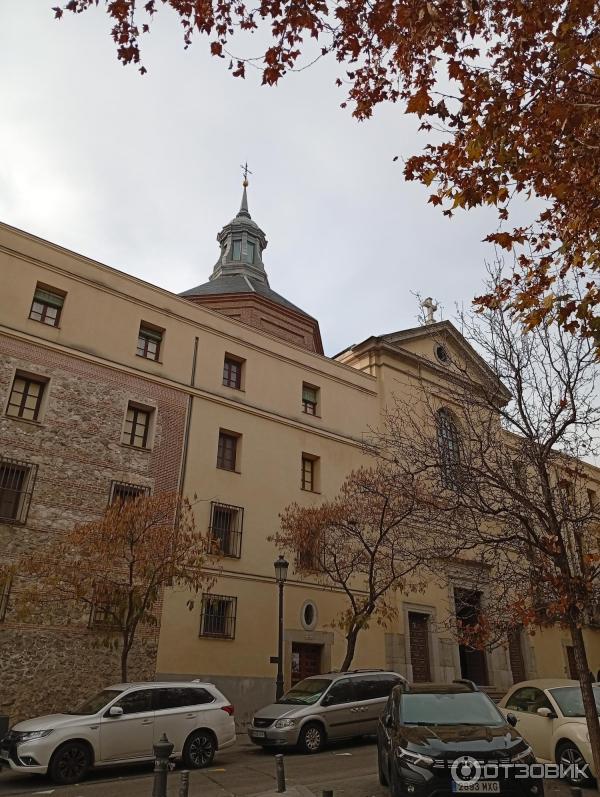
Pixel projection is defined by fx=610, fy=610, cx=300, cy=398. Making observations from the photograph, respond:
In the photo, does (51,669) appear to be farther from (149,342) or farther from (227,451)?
(149,342)

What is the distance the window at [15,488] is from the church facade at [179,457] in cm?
3

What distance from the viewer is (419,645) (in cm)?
2178

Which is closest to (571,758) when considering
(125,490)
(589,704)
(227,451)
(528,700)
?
(589,704)

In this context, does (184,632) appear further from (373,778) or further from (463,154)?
(463,154)

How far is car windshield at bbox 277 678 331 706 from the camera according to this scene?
508 inches

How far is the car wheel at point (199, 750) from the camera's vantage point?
35.2ft

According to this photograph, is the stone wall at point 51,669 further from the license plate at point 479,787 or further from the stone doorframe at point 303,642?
the license plate at point 479,787

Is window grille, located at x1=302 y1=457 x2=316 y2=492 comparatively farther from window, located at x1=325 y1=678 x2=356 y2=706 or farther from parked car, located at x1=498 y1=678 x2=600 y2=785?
parked car, located at x1=498 y1=678 x2=600 y2=785

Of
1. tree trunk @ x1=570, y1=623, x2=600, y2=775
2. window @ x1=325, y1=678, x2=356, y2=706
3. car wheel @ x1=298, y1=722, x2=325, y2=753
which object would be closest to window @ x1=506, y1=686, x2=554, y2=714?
tree trunk @ x1=570, y1=623, x2=600, y2=775

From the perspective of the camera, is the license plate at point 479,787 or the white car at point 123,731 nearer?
the license plate at point 479,787

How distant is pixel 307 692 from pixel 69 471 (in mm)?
7990

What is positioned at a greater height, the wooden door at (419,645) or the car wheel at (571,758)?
the wooden door at (419,645)

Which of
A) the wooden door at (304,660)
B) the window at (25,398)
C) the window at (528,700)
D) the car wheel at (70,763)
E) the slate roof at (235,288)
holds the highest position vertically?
the slate roof at (235,288)

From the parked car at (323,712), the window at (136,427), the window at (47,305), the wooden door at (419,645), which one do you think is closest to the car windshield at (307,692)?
the parked car at (323,712)
